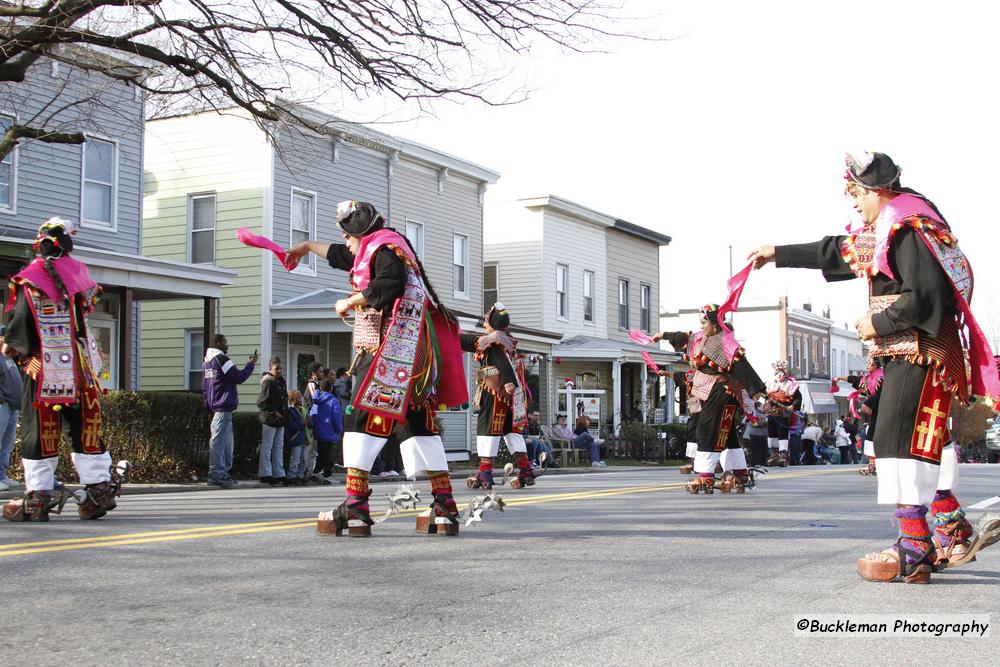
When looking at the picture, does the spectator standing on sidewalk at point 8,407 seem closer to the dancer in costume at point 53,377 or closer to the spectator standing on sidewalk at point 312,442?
the spectator standing on sidewalk at point 312,442

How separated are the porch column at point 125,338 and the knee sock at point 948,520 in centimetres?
1594

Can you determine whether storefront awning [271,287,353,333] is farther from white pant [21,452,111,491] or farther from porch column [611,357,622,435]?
white pant [21,452,111,491]

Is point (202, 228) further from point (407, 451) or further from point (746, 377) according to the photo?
point (407, 451)

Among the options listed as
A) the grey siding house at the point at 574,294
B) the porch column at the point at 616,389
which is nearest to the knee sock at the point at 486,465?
the grey siding house at the point at 574,294

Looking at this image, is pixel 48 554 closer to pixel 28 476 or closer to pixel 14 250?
pixel 28 476

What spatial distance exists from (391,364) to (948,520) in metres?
3.43

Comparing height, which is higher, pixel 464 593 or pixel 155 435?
pixel 155 435

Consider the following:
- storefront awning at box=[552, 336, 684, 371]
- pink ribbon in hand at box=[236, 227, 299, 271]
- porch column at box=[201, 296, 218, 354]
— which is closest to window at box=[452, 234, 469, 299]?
storefront awning at box=[552, 336, 684, 371]

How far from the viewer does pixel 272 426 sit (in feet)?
50.8

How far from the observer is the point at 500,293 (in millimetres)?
35062

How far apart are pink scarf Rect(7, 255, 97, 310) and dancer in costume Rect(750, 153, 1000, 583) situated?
5.75 m

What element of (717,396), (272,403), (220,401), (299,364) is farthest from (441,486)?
(299,364)

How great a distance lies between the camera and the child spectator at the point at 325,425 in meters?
16.6

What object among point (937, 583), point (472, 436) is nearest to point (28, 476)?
point (937, 583)
